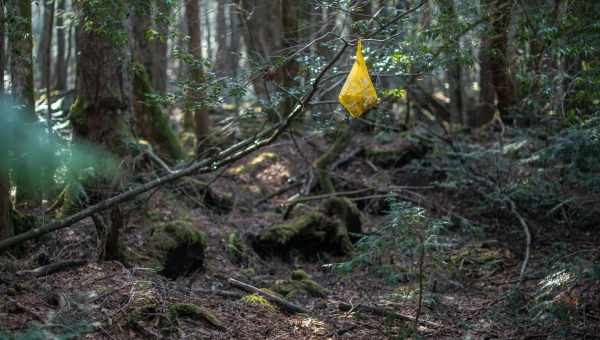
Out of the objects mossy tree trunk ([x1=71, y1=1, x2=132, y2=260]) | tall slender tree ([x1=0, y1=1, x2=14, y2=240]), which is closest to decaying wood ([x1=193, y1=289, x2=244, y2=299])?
tall slender tree ([x1=0, y1=1, x2=14, y2=240])

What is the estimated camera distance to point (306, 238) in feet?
28.2

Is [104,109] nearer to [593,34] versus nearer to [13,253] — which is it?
[13,253]

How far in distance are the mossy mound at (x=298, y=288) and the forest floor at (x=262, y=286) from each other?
0.29 feet

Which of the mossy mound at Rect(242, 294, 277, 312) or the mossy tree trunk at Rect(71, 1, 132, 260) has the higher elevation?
the mossy tree trunk at Rect(71, 1, 132, 260)

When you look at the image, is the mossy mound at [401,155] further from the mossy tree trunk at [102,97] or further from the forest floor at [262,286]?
the mossy tree trunk at [102,97]

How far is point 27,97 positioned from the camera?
23.8ft

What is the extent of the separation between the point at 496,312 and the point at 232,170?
22.4 ft

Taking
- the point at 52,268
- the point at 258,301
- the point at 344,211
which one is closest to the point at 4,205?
the point at 52,268

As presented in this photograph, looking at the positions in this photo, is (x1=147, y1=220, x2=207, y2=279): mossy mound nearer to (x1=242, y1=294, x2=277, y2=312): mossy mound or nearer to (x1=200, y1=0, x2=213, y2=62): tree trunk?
(x1=242, y1=294, x2=277, y2=312): mossy mound

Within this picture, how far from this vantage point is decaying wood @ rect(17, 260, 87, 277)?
5.32 m

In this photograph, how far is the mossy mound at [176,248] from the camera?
6801mm

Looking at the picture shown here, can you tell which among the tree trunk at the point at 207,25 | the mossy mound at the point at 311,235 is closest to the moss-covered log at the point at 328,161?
the mossy mound at the point at 311,235

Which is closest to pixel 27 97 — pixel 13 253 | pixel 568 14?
pixel 13 253

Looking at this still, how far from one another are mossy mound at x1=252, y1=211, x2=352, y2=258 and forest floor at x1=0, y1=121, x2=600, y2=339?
180 millimetres
